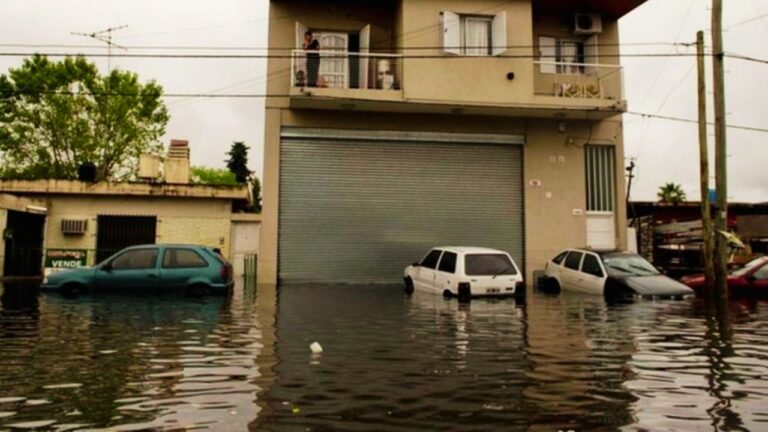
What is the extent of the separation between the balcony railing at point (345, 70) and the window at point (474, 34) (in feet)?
6.35

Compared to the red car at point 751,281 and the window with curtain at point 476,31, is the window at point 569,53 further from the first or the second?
the red car at point 751,281

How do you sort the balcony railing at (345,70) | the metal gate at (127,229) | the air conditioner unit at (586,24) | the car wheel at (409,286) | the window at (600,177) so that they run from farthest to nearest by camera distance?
the window at (600,177) → the air conditioner unit at (586,24) → the metal gate at (127,229) → the balcony railing at (345,70) → the car wheel at (409,286)

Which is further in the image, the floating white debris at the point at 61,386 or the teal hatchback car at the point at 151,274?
the teal hatchback car at the point at 151,274

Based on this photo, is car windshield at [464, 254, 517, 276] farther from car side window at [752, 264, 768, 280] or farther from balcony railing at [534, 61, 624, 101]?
balcony railing at [534, 61, 624, 101]

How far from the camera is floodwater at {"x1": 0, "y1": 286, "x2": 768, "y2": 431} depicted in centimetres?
480

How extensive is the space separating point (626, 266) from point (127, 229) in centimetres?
1632

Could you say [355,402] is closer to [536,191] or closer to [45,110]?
[536,191]

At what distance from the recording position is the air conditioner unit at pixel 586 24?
22.9 metres

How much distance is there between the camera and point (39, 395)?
5406 mm

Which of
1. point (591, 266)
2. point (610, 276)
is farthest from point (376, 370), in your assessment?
point (591, 266)

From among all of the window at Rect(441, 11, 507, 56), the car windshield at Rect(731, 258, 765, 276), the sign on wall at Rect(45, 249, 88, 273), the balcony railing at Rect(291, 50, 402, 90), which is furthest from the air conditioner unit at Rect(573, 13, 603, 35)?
the sign on wall at Rect(45, 249, 88, 273)

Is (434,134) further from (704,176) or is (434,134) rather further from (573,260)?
(704,176)

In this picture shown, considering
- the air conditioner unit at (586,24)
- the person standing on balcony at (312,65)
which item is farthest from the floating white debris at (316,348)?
the air conditioner unit at (586,24)

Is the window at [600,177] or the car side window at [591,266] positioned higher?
the window at [600,177]
